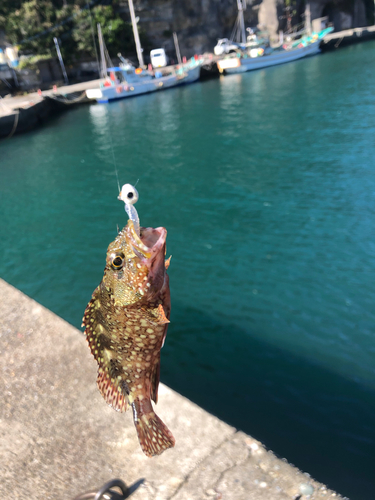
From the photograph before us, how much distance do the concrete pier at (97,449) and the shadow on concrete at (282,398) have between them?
2.11 meters

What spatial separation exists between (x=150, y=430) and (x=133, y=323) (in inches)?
38.4

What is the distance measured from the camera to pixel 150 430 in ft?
10.1

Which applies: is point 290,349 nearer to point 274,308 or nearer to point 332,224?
point 274,308

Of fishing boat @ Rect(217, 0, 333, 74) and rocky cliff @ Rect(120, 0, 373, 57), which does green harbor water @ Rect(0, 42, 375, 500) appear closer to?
fishing boat @ Rect(217, 0, 333, 74)

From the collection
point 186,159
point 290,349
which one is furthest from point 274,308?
point 186,159

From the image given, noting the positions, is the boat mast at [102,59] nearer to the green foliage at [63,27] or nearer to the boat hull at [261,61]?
the green foliage at [63,27]

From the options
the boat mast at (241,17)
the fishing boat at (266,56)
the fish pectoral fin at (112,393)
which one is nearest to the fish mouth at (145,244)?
the fish pectoral fin at (112,393)

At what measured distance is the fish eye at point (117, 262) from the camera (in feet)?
8.34

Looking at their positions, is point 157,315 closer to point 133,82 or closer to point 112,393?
point 112,393

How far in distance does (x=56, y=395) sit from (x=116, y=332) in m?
2.09

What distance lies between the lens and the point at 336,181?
13.1 meters

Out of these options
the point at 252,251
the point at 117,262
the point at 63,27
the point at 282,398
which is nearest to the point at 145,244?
the point at 117,262

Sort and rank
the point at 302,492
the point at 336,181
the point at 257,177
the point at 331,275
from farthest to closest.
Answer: the point at 257,177, the point at 336,181, the point at 331,275, the point at 302,492

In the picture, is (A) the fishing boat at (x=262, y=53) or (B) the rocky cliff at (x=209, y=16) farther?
(B) the rocky cliff at (x=209, y=16)
